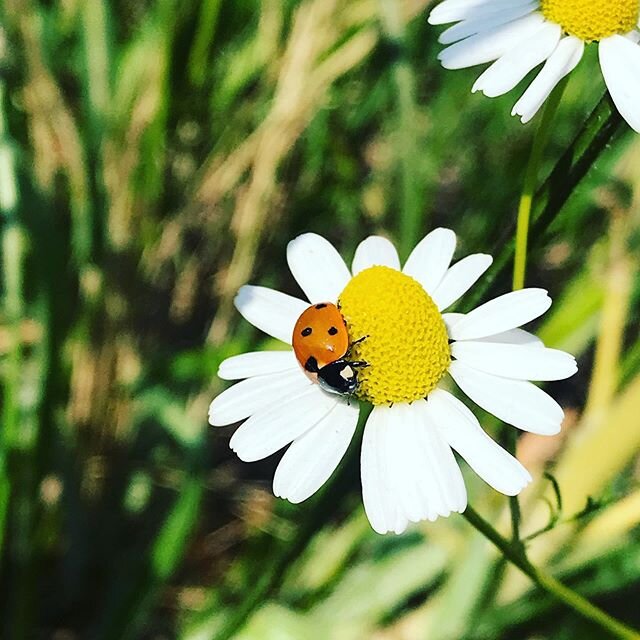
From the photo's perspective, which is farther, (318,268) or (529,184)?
(318,268)

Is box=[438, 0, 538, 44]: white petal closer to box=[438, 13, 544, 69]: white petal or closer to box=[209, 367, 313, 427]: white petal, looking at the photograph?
box=[438, 13, 544, 69]: white petal

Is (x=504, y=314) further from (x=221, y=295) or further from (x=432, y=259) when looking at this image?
(x=221, y=295)

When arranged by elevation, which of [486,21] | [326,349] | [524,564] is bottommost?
[524,564]

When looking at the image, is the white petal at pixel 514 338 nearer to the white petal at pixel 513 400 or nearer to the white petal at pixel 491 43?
the white petal at pixel 513 400

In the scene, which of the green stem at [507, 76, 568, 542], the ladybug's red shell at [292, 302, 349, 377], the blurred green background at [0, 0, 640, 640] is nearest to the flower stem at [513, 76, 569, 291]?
the green stem at [507, 76, 568, 542]

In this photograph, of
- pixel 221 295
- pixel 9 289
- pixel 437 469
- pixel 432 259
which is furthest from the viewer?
pixel 221 295

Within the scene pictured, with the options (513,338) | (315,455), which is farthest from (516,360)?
(315,455)

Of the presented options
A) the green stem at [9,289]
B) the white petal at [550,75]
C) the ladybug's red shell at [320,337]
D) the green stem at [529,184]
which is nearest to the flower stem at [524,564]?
the green stem at [529,184]
